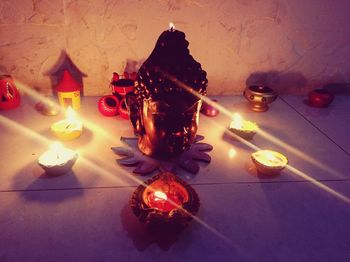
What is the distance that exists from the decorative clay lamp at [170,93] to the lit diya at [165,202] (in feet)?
0.96

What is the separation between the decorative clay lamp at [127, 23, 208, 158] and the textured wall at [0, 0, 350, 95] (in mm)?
907

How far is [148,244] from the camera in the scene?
1143mm

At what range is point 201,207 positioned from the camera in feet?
4.42

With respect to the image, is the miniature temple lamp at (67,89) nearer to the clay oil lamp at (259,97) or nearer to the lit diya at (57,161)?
the lit diya at (57,161)

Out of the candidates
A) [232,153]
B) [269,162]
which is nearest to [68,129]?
[232,153]

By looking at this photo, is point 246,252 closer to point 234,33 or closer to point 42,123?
point 42,123

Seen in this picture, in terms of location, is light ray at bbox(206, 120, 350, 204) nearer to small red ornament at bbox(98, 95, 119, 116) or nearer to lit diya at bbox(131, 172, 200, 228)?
lit diya at bbox(131, 172, 200, 228)

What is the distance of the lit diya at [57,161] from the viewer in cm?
144

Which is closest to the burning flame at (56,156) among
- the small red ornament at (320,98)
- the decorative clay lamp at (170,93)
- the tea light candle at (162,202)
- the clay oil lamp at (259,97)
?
the decorative clay lamp at (170,93)

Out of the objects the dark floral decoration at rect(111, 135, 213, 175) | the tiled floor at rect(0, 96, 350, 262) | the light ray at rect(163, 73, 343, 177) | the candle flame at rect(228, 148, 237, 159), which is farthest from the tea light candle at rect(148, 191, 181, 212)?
the candle flame at rect(228, 148, 237, 159)

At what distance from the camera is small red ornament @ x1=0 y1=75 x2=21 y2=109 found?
2.06 meters

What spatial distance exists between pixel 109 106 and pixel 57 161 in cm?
73

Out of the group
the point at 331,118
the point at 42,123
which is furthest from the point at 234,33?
the point at 42,123

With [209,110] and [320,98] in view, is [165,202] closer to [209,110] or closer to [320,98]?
→ [209,110]
